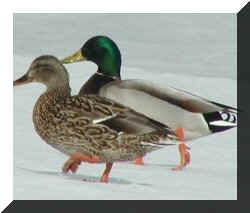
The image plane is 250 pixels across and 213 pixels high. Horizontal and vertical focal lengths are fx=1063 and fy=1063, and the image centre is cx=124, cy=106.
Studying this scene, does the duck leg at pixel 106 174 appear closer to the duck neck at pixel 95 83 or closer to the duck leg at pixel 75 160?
the duck leg at pixel 75 160

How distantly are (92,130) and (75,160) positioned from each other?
27cm

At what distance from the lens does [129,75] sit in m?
7.49

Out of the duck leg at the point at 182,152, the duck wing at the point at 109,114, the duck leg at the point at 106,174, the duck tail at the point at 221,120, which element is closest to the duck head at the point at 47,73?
the duck wing at the point at 109,114

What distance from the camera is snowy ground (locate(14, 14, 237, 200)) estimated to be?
7.41 meters

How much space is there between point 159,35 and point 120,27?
0.29 meters

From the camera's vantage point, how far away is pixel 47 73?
7422mm

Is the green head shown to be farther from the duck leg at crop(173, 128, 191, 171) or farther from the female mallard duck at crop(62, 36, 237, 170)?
the duck leg at crop(173, 128, 191, 171)

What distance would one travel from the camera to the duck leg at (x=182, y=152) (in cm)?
743

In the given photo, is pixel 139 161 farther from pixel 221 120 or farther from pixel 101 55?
pixel 101 55

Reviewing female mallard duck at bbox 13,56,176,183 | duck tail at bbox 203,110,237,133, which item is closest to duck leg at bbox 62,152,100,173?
female mallard duck at bbox 13,56,176,183

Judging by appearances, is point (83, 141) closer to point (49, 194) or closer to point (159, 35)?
point (49, 194)

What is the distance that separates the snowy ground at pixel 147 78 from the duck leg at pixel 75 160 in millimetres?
47

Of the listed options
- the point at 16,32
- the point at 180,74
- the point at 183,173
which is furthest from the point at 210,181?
the point at 16,32
